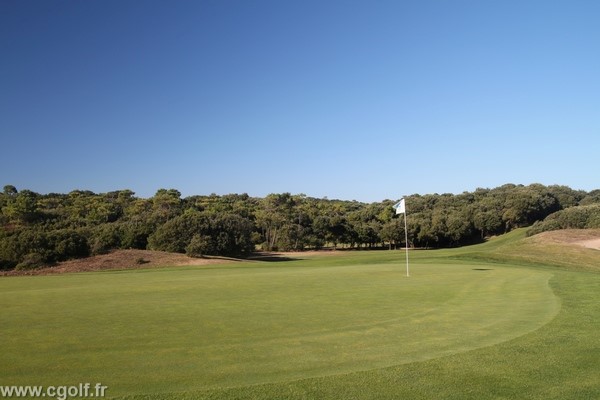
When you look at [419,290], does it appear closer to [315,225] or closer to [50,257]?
[50,257]

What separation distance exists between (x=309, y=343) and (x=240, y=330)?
175 centimetres

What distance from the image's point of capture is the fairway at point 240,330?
674 centimetres

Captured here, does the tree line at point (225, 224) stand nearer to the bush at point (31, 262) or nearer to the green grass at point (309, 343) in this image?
the bush at point (31, 262)

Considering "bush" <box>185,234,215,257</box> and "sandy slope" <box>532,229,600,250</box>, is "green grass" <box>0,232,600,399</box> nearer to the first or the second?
"bush" <box>185,234,215,257</box>

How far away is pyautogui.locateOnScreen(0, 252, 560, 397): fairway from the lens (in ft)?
22.1

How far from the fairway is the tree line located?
79.8ft

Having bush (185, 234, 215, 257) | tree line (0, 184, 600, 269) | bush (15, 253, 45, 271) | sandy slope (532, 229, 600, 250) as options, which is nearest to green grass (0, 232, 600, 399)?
bush (15, 253, 45, 271)

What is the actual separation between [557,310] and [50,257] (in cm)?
3664

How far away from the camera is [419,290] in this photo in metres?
15.8

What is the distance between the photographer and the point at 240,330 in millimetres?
9430

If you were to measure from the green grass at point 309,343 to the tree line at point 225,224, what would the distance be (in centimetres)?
2566

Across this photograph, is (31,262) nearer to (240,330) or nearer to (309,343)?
(240,330)

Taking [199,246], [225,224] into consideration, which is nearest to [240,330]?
[199,246]

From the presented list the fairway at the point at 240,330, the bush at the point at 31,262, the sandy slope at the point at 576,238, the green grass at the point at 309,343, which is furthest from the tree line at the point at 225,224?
the sandy slope at the point at 576,238
